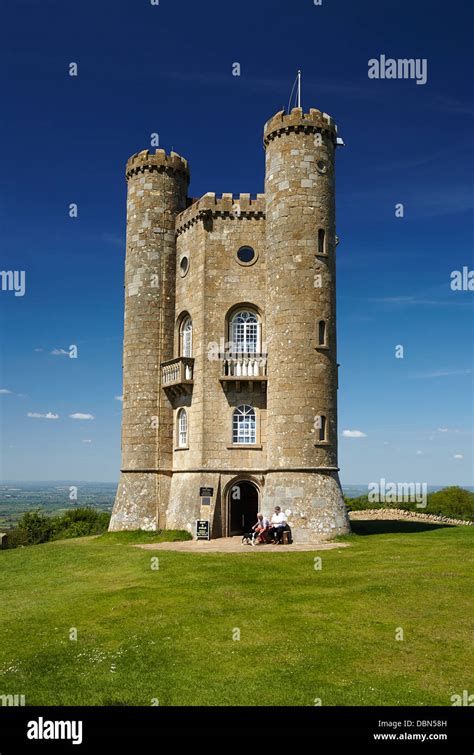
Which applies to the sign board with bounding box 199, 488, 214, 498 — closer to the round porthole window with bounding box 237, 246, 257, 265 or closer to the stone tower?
the stone tower

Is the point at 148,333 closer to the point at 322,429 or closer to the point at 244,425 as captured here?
the point at 244,425

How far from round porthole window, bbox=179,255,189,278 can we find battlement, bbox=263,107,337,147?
7957 mm

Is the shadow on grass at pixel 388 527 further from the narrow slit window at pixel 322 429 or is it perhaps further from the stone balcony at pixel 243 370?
the stone balcony at pixel 243 370

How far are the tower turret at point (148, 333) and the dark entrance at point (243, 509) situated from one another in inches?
150

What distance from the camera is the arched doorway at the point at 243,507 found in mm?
37031

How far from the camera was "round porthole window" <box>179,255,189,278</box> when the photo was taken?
38.2 metres

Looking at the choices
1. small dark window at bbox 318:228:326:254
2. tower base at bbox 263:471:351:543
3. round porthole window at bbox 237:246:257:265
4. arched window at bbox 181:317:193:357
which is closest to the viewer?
tower base at bbox 263:471:351:543

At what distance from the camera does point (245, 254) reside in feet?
119

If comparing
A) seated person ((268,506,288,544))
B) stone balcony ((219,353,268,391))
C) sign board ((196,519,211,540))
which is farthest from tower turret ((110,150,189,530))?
seated person ((268,506,288,544))

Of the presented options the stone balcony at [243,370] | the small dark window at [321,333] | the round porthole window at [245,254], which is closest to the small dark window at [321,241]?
the small dark window at [321,333]

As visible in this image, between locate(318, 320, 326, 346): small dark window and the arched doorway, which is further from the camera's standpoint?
the arched doorway

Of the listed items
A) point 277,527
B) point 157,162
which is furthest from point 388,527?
point 157,162

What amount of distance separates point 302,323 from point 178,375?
770cm
